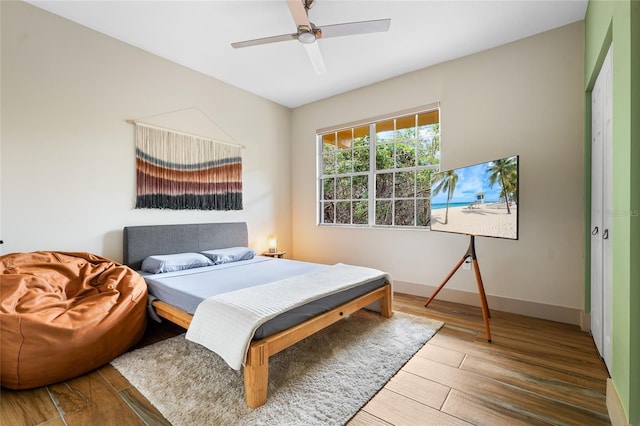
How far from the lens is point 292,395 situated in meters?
1.67

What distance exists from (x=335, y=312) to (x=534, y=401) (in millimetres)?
1293

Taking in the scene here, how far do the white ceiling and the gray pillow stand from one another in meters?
2.27

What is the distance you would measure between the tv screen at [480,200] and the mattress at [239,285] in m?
0.94

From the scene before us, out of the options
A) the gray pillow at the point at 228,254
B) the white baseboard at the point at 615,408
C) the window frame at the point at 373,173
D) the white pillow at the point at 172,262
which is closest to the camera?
the white baseboard at the point at 615,408

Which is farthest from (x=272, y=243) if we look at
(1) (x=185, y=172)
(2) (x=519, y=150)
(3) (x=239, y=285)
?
(2) (x=519, y=150)

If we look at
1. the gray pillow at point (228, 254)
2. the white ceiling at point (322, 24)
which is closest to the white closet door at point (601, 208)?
the white ceiling at point (322, 24)

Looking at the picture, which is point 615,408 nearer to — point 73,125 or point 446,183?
point 446,183

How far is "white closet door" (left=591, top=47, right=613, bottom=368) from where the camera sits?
1902mm

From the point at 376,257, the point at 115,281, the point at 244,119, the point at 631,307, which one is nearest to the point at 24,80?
the point at 115,281

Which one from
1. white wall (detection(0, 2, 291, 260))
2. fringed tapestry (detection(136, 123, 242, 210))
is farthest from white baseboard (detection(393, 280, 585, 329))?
white wall (detection(0, 2, 291, 260))

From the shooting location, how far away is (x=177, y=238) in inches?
131

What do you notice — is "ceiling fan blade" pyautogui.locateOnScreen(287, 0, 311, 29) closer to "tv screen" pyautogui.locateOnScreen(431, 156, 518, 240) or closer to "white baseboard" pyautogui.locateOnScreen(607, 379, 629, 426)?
"tv screen" pyautogui.locateOnScreen(431, 156, 518, 240)

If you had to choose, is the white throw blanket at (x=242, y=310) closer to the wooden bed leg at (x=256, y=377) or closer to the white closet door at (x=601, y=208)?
the wooden bed leg at (x=256, y=377)

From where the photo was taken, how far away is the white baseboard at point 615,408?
4.28 feet
